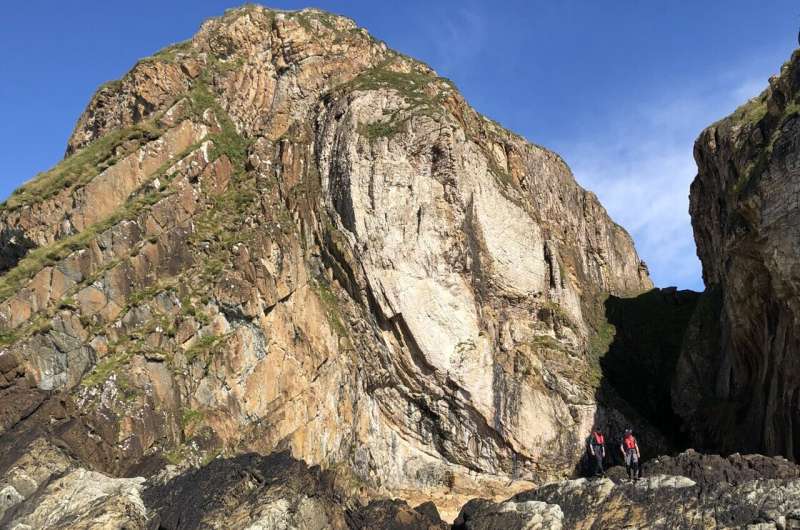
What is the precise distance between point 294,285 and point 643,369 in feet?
62.2

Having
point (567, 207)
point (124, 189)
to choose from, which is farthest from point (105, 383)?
point (567, 207)

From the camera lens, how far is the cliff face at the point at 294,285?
2747cm

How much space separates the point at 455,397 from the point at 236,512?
43.7 ft

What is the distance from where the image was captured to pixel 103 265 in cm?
2995

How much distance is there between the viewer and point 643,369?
4191 centimetres

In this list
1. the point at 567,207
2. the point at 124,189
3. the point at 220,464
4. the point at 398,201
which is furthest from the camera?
the point at 567,207

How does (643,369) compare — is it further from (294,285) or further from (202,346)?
(202,346)

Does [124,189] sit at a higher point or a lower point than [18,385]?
higher

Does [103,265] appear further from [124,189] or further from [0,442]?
[0,442]

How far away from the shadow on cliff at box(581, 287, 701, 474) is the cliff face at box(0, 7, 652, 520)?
88 centimetres

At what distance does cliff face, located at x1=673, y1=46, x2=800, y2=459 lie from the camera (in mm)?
26953

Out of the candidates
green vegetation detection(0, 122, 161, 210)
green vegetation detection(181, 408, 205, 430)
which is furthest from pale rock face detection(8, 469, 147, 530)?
green vegetation detection(0, 122, 161, 210)

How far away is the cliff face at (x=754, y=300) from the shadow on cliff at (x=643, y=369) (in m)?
1.51

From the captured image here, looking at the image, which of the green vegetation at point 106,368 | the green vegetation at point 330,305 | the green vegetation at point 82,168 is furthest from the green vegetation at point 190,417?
the green vegetation at point 82,168
